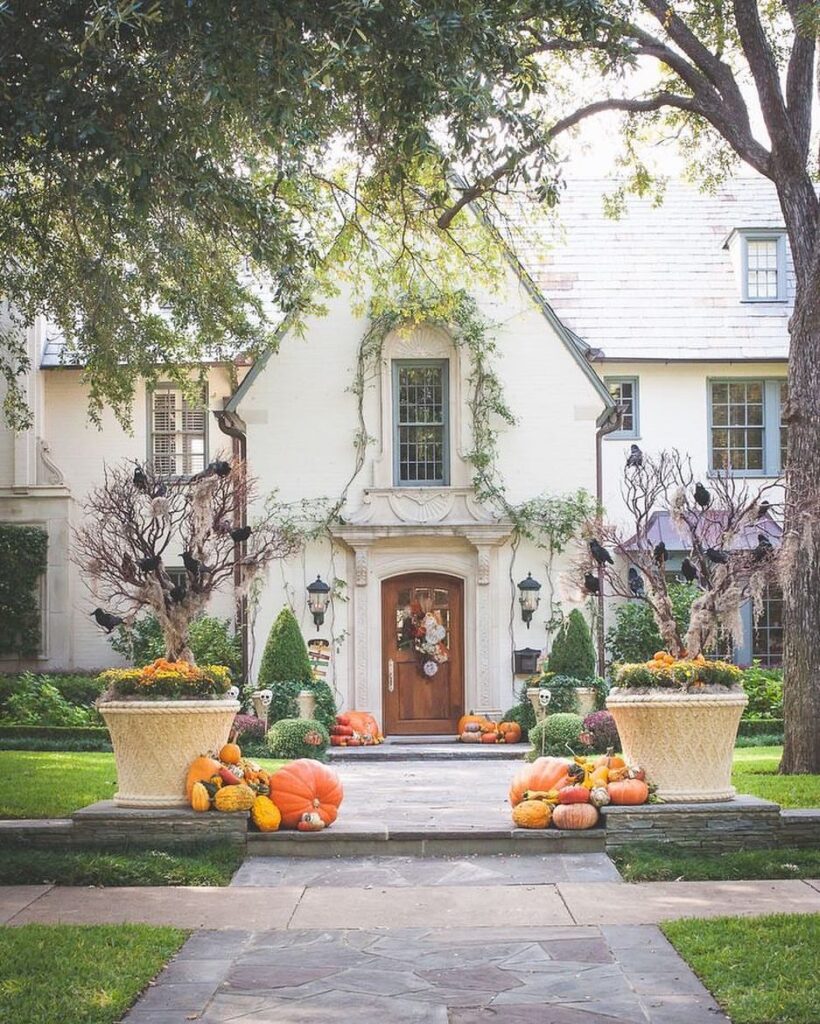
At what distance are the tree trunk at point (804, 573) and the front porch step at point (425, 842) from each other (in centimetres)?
489

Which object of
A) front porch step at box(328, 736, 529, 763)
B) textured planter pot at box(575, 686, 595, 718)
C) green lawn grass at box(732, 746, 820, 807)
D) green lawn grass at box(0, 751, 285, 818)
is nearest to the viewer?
green lawn grass at box(0, 751, 285, 818)

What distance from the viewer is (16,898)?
818 centimetres

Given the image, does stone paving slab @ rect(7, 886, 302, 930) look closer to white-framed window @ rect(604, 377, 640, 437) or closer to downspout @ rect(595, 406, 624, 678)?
downspout @ rect(595, 406, 624, 678)

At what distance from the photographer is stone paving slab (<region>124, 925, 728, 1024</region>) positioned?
18.9ft

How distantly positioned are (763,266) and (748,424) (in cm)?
327

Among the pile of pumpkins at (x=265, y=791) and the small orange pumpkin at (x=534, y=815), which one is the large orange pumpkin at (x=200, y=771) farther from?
the small orange pumpkin at (x=534, y=815)

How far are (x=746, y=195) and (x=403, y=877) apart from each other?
21.5m

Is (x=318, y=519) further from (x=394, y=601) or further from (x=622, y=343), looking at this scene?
(x=622, y=343)

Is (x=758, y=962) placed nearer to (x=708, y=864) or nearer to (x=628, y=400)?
(x=708, y=864)

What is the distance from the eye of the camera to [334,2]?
838cm

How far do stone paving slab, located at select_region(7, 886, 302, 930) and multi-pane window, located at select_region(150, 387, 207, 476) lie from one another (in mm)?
16462

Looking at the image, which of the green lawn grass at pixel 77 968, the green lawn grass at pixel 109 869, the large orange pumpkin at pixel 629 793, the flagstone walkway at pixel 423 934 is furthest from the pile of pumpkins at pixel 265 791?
the green lawn grass at pixel 77 968

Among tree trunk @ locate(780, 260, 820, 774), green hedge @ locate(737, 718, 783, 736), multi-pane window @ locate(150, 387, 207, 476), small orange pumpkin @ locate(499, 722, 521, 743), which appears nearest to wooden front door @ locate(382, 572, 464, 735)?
small orange pumpkin @ locate(499, 722, 521, 743)

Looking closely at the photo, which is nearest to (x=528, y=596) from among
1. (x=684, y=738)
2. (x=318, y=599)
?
(x=318, y=599)
